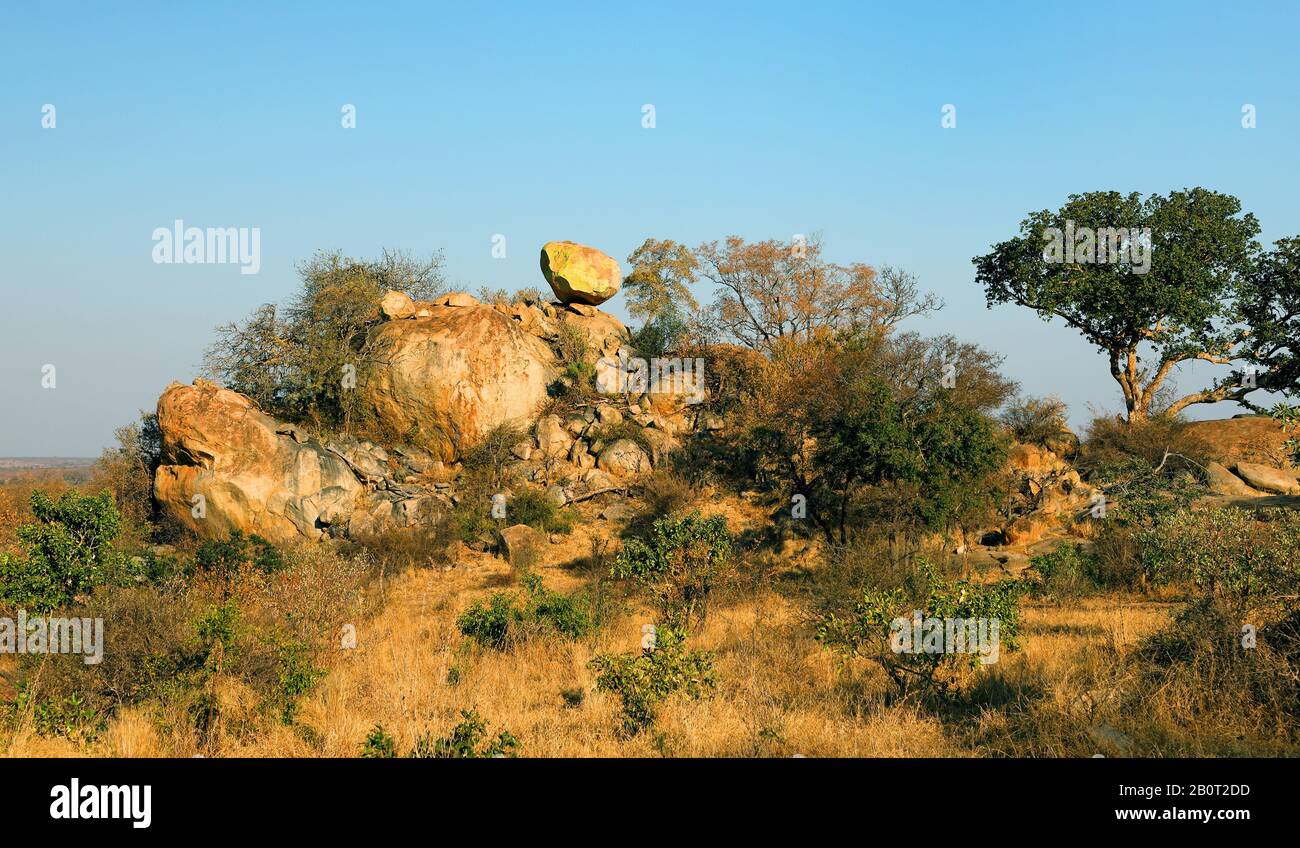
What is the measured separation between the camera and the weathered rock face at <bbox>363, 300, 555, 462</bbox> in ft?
80.1

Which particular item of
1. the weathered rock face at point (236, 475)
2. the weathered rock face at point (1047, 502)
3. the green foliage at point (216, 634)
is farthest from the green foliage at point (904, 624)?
the weathered rock face at point (236, 475)

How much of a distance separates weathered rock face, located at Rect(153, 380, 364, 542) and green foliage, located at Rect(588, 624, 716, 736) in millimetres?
13304

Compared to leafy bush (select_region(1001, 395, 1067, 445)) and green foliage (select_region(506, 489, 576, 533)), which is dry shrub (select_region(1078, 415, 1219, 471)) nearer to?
leafy bush (select_region(1001, 395, 1067, 445))

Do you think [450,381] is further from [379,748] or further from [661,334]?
[379,748]

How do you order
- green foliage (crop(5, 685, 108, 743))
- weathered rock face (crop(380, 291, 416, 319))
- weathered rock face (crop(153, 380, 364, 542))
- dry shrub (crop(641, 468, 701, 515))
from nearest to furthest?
green foliage (crop(5, 685, 108, 743)), weathered rock face (crop(153, 380, 364, 542)), dry shrub (crop(641, 468, 701, 515)), weathered rock face (crop(380, 291, 416, 319))

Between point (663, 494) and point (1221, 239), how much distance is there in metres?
16.6

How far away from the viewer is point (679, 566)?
14695 millimetres

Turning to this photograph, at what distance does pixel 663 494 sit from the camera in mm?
22047

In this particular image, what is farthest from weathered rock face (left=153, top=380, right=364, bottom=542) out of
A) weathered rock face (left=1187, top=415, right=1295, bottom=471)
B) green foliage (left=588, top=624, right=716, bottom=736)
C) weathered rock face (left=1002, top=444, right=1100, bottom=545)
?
weathered rock face (left=1187, top=415, right=1295, bottom=471)

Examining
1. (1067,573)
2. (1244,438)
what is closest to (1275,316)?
(1244,438)

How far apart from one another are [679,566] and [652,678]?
17.7 feet

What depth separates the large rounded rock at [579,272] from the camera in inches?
1126

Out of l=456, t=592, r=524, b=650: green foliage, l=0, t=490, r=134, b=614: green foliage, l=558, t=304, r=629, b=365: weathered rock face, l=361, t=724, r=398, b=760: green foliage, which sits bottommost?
l=456, t=592, r=524, b=650: green foliage
